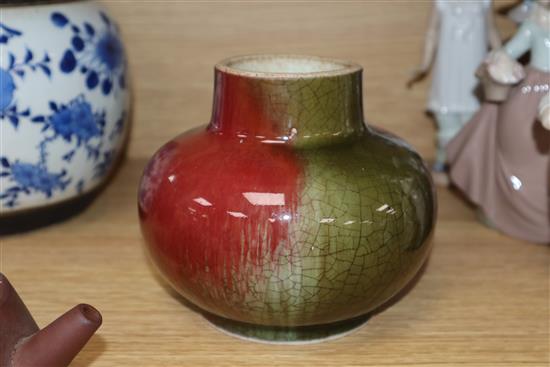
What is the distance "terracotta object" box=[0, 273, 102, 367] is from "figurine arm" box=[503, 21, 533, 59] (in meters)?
0.49

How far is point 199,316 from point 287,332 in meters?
0.09

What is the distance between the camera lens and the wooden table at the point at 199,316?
0.56 m

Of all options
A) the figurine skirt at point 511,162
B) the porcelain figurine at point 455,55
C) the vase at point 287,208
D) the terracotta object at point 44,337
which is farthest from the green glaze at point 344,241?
the porcelain figurine at point 455,55

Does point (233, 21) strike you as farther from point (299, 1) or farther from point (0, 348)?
point (0, 348)

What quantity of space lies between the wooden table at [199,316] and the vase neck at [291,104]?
16 centimetres

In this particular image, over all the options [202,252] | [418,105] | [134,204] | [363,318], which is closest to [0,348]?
[202,252]

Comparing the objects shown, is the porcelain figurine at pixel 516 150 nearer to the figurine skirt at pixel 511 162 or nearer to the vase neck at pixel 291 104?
the figurine skirt at pixel 511 162

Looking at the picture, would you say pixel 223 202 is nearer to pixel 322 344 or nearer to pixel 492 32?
pixel 322 344

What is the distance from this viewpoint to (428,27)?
0.87 m

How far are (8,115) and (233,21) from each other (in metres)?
0.34

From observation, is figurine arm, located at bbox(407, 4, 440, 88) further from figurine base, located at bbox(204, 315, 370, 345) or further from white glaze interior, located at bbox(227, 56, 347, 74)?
figurine base, located at bbox(204, 315, 370, 345)

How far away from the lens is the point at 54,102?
28.1 inches

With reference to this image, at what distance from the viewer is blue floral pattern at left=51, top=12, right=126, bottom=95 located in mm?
725

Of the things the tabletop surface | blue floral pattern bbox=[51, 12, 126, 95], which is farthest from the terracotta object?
blue floral pattern bbox=[51, 12, 126, 95]
